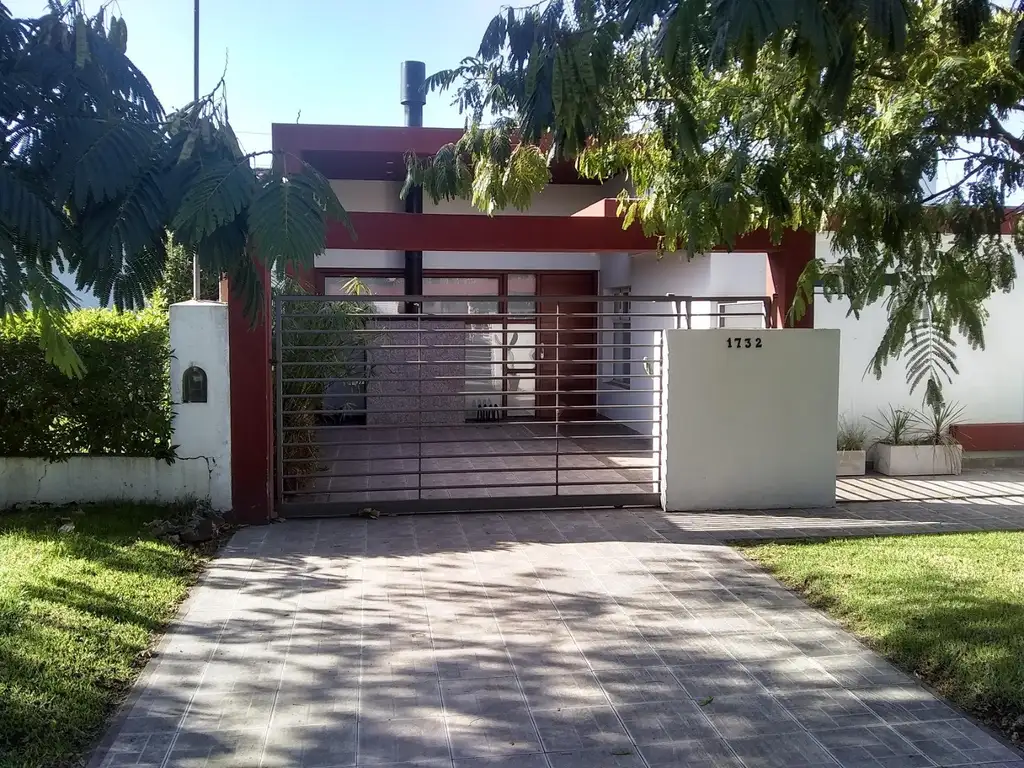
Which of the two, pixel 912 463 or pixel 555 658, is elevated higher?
pixel 912 463

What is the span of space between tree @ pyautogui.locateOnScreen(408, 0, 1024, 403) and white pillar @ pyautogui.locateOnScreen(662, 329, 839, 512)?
5.34 ft

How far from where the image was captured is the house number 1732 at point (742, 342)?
9758 millimetres

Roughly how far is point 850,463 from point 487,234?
18.6ft

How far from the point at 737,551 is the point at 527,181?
4204 mm

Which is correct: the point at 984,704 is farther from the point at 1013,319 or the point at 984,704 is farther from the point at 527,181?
the point at 1013,319

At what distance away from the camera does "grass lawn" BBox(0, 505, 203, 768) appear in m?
4.55

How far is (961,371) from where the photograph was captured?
12.7 meters

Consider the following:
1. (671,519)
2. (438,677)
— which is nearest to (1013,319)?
(671,519)

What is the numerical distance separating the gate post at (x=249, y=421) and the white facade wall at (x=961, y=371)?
725 cm

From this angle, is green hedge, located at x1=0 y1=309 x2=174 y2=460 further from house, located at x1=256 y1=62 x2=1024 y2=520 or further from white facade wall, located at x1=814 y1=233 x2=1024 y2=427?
white facade wall, located at x1=814 y1=233 x2=1024 y2=427

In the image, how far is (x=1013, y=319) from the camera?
13.0 metres

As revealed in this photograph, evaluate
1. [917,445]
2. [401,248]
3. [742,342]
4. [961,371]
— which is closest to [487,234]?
[401,248]

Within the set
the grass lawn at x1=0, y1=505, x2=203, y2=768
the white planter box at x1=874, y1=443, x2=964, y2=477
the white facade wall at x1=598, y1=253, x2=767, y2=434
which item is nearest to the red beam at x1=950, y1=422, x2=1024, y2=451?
the white planter box at x1=874, y1=443, x2=964, y2=477

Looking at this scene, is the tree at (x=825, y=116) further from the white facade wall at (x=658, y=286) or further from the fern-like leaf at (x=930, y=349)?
the white facade wall at (x=658, y=286)
